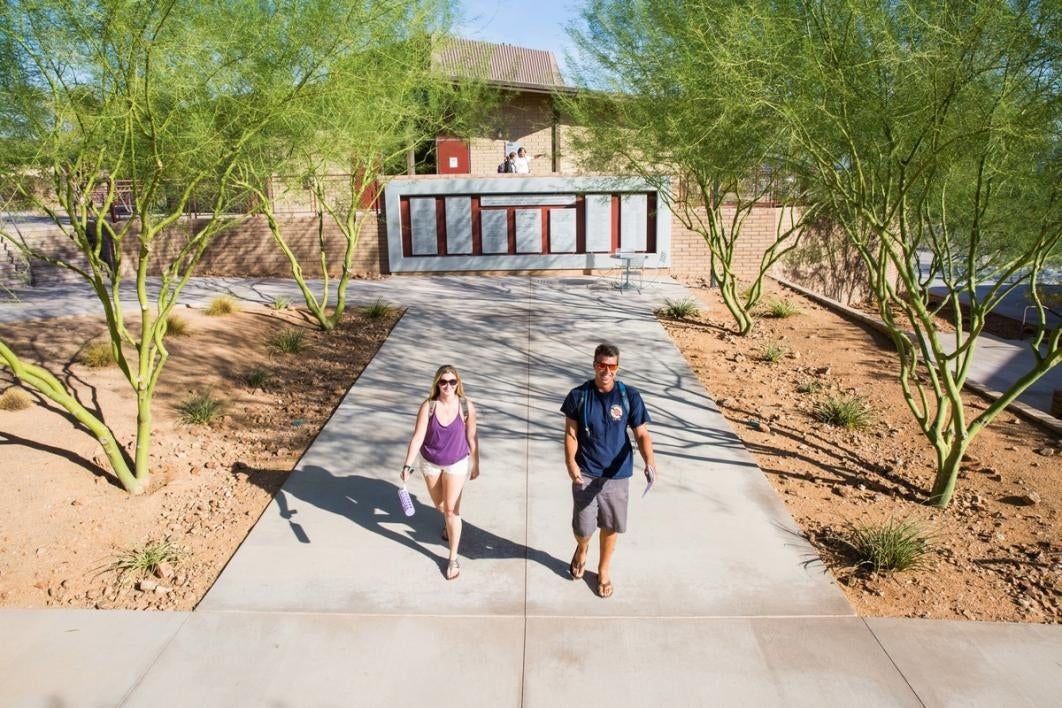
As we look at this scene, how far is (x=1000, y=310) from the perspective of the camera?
69.3 feet

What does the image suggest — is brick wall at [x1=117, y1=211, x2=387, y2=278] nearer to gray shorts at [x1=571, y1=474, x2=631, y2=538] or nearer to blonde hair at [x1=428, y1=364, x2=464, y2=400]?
blonde hair at [x1=428, y1=364, x2=464, y2=400]

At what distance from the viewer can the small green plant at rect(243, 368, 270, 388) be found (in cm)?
1004

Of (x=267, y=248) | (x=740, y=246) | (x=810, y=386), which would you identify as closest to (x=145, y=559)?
(x=810, y=386)

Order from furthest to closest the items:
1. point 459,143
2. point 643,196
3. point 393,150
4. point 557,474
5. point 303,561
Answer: point 459,143, point 643,196, point 393,150, point 557,474, point 303,561

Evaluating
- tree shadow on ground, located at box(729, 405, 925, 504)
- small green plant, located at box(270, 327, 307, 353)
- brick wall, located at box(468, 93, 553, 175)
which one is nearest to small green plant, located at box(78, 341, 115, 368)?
small green plant, located at box(270, 327, 307, 353)

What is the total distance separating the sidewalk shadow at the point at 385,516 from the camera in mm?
6043

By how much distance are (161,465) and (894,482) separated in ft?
21.9

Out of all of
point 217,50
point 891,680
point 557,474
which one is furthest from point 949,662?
point 217,50

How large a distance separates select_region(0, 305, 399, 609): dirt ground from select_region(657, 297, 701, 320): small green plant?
5190mm

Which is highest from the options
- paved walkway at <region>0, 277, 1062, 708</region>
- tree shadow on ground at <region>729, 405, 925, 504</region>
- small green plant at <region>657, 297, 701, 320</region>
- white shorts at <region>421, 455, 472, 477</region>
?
white shorts at <region>421, 455, 472, 477</region>

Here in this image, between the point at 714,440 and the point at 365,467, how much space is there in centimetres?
345

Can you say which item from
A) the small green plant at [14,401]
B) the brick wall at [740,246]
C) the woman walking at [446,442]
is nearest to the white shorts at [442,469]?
the woman walking at [446,442]

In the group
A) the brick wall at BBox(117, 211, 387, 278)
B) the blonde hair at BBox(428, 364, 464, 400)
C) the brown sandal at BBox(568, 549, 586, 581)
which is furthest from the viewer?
the brick wall at BBox(117, 211, 387, 278)

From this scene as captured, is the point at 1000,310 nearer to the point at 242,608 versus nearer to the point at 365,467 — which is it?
the point at 365,467
